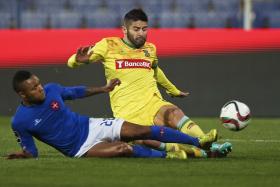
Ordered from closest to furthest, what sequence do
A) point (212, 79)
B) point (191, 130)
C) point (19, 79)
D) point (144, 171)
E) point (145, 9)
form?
point (144, 171), point (19, 79), point (191, 130), point (212, 79), point (145, 9)

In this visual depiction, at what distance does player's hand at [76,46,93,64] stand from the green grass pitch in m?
1.13

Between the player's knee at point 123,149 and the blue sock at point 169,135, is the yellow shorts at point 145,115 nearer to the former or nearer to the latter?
the player's knee at point 123,149

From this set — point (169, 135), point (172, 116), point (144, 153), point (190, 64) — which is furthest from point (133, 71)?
point (190, 64)

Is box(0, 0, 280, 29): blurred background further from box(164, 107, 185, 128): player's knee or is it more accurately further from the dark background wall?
box(164, 107, 185, 128): player's knee

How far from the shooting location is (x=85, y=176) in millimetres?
7520

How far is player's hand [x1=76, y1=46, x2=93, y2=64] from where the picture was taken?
31.6 feet

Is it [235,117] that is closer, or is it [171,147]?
[171,147]

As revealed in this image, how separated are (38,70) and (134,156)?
281 inches

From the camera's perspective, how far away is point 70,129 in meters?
8.83

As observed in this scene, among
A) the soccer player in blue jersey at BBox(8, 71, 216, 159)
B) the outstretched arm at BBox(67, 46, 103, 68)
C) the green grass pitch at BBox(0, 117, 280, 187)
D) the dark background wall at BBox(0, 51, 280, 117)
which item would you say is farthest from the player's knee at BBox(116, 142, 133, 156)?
the dark background wall at BBox(0, 51, 280, 117)

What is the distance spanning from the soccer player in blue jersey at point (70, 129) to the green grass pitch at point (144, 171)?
0.17 m

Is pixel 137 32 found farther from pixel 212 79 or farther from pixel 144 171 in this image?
pixel 212 79

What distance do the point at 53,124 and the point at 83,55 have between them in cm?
123

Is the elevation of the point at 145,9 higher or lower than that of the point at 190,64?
higher
